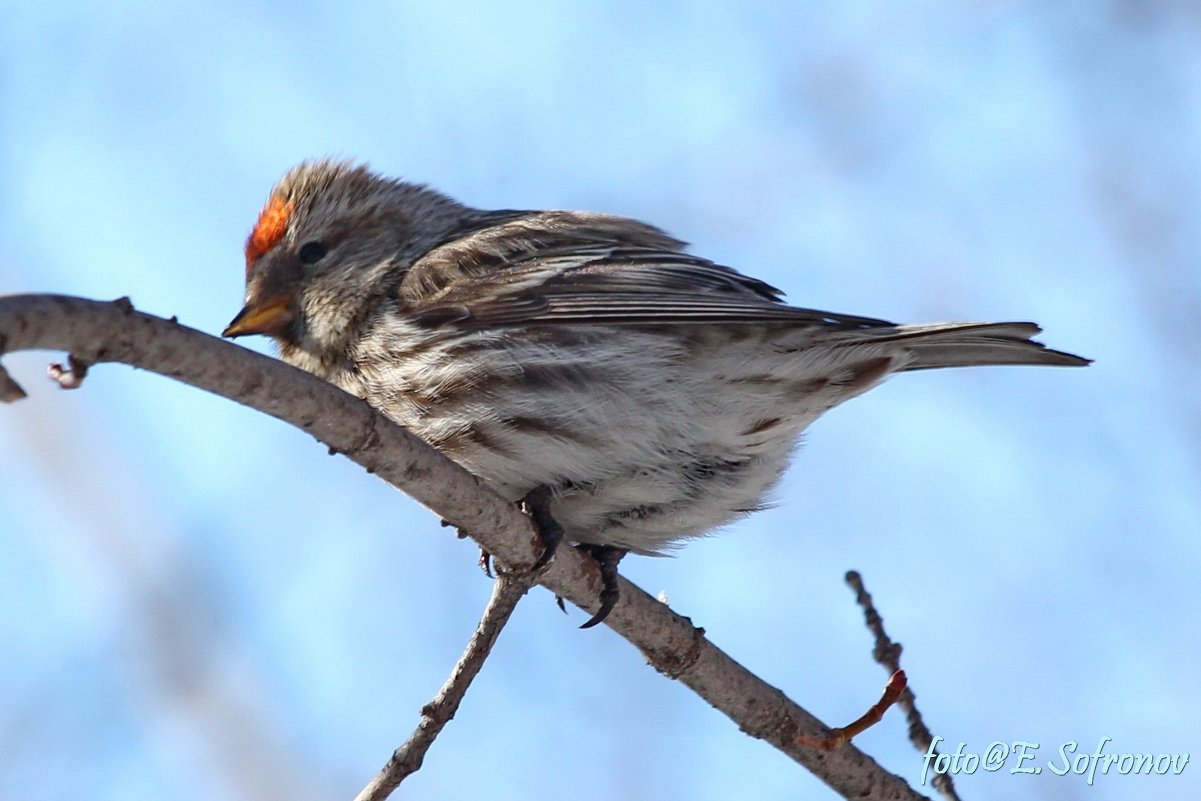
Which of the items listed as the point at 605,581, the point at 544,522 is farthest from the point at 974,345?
the point at 544,522

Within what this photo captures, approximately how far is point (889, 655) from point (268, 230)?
3195mm

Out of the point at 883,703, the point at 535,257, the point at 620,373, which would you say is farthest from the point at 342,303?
the point at 883,703

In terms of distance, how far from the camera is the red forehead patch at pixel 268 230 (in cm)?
571

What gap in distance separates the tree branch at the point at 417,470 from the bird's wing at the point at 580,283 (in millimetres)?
1015

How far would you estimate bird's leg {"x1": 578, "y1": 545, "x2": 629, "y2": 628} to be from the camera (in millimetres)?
4461

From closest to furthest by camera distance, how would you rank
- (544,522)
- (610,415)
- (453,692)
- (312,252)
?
(453,692)
(544,522)
(610,415)
(312,252)

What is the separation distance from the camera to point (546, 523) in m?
4.36

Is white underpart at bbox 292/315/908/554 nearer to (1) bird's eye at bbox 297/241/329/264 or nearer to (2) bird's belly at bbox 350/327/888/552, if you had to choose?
(2) bird's belly at bbox 350/327/888/552

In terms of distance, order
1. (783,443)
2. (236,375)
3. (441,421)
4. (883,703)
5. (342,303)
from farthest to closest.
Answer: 1. (342,303)
2. (783,443)
3. (441,421)
4. (883,703)
5. (236,375)

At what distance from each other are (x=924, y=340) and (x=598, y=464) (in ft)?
4.13

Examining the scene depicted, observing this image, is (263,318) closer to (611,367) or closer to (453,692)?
(611,367)

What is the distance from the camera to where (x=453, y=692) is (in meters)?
4.00

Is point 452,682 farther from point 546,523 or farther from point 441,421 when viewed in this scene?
point 441,421

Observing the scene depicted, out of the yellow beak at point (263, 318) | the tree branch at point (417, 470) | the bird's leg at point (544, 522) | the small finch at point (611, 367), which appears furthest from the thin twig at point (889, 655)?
the yellow beak at point (263, 318)
